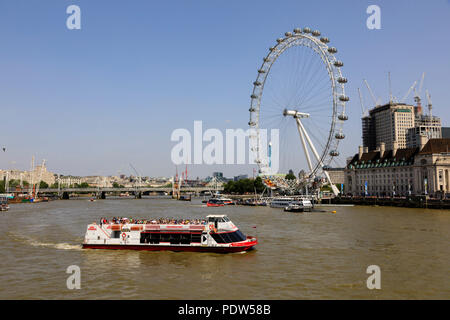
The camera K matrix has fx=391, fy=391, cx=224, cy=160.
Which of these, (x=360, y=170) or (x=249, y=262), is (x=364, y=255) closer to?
(x=249, y=262)

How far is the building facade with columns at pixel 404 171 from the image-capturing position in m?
97.8

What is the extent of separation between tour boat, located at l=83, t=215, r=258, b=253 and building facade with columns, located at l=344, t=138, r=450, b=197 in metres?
78.3

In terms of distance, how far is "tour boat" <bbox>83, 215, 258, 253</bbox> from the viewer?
98.3ft

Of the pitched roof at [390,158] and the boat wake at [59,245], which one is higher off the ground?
the pitched roof at [390,158]

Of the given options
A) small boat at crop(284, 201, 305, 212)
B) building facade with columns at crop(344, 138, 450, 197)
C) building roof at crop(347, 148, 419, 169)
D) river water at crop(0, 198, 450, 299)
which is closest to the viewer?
river water at crop(0, 198, 450, 299)

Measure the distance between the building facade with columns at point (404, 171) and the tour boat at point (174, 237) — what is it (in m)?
78.3

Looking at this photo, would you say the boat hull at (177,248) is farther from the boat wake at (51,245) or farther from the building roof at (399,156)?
the building roof at (399,156)

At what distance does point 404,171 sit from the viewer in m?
112

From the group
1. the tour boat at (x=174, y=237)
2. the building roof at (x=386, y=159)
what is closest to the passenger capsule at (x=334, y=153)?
the building roof at (x=386, y=159)

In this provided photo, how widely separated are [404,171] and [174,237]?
98.2m

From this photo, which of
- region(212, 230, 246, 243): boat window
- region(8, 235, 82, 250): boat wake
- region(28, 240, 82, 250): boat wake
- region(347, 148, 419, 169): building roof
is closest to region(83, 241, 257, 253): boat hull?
region(212, 230, 246, 243): boat window

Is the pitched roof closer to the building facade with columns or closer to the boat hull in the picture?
the building facade with columns
